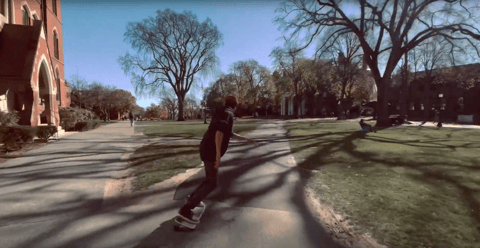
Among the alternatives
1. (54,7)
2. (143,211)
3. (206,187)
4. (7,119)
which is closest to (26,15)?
(54,7)

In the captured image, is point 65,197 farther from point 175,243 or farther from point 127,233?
point 175,243

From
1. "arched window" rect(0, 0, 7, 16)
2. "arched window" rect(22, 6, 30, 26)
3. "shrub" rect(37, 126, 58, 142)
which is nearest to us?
"shrub" rect(37, 126, 58, 142)

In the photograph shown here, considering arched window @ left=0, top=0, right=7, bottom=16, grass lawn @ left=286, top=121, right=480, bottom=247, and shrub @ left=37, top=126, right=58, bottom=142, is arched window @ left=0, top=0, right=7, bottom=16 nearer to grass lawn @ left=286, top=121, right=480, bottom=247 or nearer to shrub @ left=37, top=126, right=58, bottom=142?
shrub @ left=37, top=126, right=58, bottom=142

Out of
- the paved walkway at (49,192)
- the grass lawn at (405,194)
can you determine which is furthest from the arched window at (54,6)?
the grass lawn at (405,194)

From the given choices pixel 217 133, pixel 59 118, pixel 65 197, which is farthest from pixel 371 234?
pixel 59 118

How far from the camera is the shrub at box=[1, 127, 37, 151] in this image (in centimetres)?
845

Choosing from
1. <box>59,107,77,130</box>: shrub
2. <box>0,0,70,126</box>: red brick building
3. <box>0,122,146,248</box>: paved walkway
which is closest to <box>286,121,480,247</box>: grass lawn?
<box>0,122,146,248</box>: paved walkway

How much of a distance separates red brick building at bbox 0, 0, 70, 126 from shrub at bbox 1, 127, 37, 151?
16.6 ft

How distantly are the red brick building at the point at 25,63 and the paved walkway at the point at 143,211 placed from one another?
32.8 ft

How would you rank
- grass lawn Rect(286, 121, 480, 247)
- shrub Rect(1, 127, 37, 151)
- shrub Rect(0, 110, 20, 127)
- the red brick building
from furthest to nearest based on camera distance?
the red brick building
shrub Rect(0, 110, 20, 127)
shrub Rect(1, 127, 37, 151)
grass lawn Rect(286, 121, 480, 247)

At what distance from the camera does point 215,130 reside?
339cm

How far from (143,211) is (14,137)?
8218mm

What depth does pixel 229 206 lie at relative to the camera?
4090 mm

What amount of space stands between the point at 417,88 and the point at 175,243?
50527 millimetres
